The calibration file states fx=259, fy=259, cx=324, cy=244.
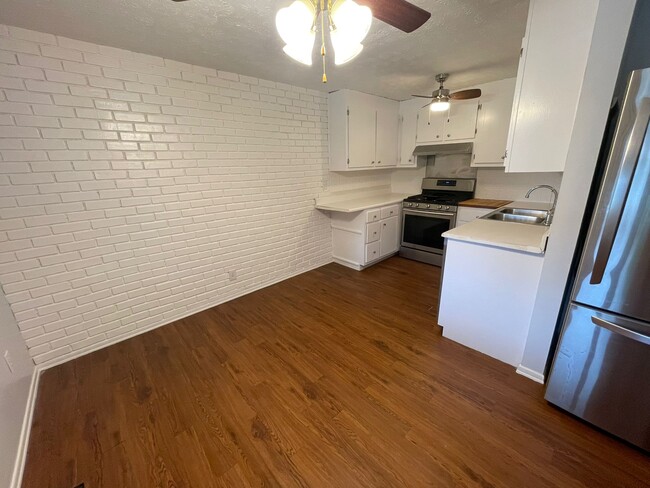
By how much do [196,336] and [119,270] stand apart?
90cm

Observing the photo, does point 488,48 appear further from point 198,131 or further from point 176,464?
point 176,464

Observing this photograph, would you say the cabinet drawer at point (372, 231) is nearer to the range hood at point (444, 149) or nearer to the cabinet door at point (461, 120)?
the range hood at point (444, 149)

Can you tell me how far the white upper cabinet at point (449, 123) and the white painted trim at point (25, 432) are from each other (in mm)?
4901

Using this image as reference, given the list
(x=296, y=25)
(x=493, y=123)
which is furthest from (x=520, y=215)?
(x=296, y=25)

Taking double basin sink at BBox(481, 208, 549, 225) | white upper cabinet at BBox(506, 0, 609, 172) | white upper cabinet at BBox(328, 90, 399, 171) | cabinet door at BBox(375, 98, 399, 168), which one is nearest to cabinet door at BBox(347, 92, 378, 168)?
white upper cabinet at BBox(328, 90, 399, 171)

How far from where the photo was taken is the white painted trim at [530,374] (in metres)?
1.81

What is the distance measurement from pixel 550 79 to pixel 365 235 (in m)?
2.37

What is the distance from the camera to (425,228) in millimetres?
3846

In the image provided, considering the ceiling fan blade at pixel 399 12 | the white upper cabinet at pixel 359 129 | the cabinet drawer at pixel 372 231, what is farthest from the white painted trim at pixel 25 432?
the white upper cabinet at pixel 359 129

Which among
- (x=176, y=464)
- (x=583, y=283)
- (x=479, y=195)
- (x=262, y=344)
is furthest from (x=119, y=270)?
(x=479, y=195)

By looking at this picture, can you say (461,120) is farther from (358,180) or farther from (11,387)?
(11,387)

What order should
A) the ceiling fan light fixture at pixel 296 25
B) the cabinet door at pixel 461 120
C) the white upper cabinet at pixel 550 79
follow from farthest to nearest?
the cabinet door at pixel 461 120
the white upper cabinet at pixel 550 79
the ceiling fan light fixture at pixel 296 25

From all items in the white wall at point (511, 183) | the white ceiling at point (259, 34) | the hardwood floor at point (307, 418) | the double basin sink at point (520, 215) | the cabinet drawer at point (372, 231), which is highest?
the white ceiling at point (259, 34)

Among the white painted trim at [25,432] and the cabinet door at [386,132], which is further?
the cabinet door at [386,132]
